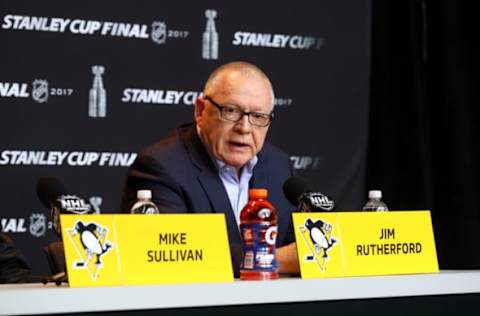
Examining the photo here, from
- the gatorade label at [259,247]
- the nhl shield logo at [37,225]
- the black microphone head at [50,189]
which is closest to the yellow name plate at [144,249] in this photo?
the gatorade label at [259,247]

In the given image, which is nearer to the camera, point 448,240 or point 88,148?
point 88,148

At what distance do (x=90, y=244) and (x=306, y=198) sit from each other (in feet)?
2.05

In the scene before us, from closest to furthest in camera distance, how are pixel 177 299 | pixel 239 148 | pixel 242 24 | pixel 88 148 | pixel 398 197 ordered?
1. pixel 177 299
2. pixel 239 148
3. pixel 88 148
4. pixel 242 24
5. pixel 398 197

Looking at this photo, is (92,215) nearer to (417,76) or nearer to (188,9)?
(188,9)

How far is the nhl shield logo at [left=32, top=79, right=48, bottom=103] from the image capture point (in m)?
4.27

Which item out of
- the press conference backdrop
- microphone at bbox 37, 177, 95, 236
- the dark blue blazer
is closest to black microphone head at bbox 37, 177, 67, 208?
microphone at bbox 37, 177, 95, 236

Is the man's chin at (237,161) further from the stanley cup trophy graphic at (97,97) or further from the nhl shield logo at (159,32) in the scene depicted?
the nhl shield logo at (159,32)

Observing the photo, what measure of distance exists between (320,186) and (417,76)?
767 millimetres

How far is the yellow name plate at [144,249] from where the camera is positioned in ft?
6.61

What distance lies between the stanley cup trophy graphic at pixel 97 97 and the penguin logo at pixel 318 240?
2.27 metres

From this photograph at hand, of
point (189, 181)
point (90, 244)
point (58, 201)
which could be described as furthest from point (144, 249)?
point (189, 181)

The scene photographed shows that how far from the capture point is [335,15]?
491cm

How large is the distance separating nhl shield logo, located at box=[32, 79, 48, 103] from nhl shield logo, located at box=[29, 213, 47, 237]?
50 cm

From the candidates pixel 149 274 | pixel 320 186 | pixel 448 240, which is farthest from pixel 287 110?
pixel 149 274
